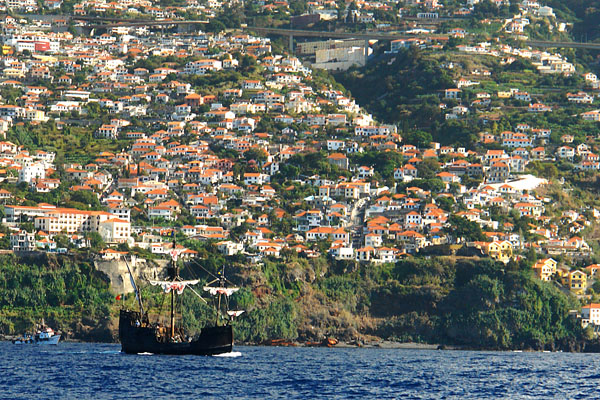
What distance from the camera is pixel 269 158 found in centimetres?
15225

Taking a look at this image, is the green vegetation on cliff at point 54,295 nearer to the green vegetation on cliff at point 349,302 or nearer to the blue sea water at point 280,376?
the green vegetation on cliff at point 349,302

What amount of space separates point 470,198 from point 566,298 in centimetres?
2639

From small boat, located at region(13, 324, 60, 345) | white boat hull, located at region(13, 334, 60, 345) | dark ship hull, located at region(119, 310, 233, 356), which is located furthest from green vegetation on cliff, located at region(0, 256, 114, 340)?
dark ship hull, located at region(119, 310, 233, 356)

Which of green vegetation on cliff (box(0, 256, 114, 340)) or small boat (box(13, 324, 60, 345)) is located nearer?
small boat (box(13, 324, 60, 345))

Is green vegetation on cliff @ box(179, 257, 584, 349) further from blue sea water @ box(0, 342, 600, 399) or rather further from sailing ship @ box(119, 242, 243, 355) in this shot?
sailing ship @ box(119, 242, 243, 355)

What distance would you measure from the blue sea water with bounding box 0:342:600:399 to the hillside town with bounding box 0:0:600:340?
88.6 feet

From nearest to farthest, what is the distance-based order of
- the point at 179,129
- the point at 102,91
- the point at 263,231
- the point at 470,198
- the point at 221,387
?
the point at 221,387
the point at 263,231
the point at 470,198
the point at 179,129
the point at 102,91

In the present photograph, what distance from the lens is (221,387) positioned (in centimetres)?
6744

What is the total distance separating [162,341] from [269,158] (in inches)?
2732

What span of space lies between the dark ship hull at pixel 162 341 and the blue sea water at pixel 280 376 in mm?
662

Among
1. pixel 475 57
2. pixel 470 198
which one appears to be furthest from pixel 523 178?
pixel 475 57

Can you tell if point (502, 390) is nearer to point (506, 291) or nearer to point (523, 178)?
point (506, 291)

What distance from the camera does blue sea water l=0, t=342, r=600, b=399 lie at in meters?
65.9

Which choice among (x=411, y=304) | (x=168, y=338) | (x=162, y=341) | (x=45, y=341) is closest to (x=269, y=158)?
(x=411, y=304)
